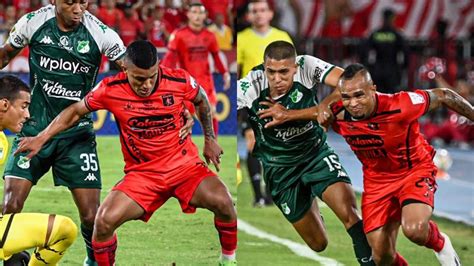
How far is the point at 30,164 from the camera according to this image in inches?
279

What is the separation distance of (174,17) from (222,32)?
953 mm

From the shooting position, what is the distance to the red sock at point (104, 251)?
665cm

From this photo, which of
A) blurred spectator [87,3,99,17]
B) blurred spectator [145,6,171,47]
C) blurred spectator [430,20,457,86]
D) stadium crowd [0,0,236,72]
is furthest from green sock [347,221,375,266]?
blurred spectator [430,20,457,86]

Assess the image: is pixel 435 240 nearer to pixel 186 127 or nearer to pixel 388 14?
pixel 186 127

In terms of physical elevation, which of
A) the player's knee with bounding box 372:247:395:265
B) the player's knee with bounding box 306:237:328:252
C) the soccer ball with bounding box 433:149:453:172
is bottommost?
the soccer ball with bounding box 433:149:453:172

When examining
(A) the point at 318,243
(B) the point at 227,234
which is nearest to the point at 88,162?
(B) the point at 227,234

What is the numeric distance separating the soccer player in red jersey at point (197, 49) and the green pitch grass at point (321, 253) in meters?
1.74

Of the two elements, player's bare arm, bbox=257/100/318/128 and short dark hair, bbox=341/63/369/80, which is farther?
player's bare arm, bbox=257/100/318/128

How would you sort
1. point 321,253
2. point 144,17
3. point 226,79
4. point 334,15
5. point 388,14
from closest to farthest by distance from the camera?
point 321,253
point 144,17
point 226,79
point 388,14
point 334,15

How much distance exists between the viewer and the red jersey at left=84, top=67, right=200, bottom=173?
6766mm

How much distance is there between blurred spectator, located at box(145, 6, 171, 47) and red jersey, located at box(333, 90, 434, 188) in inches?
178

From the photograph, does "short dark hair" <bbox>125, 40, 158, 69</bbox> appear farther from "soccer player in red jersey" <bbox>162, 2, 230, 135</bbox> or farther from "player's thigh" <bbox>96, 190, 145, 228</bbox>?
"soccer player in red jersey" <bbox>162, 2, 230, 135</bbox>

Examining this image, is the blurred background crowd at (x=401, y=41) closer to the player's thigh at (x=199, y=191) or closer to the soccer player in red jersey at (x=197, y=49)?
the soccer player in red jersey at (x=197, y=49)

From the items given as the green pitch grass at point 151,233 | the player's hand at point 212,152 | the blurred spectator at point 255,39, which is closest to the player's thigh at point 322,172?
the player's hand at point 212,152
